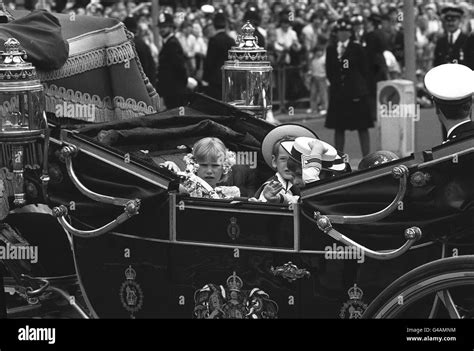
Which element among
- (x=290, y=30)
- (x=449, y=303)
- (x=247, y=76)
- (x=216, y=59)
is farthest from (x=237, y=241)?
(x=290, y=30)

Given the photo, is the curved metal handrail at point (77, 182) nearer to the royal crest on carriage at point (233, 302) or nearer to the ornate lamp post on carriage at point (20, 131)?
the ornate lamp post on carriage at point (20, 131)

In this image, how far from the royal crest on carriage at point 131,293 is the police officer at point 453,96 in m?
1.47

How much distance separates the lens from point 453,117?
17.1ft

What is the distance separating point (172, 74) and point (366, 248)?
8173mm

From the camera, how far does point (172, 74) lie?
12.9 m

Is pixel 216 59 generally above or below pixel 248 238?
above

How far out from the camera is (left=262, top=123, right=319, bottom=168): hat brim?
605 cm

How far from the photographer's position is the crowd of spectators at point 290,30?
57.4 ft

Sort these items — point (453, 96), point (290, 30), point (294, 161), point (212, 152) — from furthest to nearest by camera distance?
point (290, 30) → point (212, 152) → point (294, 161) → point (453, 96)

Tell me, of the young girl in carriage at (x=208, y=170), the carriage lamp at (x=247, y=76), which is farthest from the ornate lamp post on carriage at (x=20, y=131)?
the carriage lamp at (x=247, y=76)

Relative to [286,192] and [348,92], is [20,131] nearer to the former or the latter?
[286,192]

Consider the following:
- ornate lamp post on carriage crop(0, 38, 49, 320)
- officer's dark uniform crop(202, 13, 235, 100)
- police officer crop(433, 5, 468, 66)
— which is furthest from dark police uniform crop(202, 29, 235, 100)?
ornate lamp post on carriage crop(0, 38, 49, 320)

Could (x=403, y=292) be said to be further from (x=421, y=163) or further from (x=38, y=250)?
(x=38, y=250)

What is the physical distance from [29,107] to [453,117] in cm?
182
